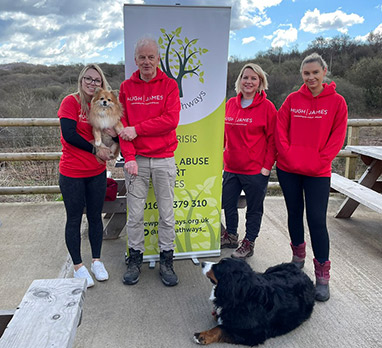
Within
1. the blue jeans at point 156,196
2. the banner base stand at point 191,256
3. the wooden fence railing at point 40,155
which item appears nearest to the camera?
the blue jeans at point 156,196

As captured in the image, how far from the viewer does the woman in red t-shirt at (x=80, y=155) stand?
2713 mm

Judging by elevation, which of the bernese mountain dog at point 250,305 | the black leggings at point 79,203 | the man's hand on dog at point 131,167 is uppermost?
the man's hand on dog at point 131,167

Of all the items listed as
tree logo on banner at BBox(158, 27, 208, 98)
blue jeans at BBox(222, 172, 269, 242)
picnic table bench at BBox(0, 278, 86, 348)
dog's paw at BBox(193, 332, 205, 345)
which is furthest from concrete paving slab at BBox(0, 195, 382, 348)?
tree logo on banner at BBox(158, 27, 208, 98)

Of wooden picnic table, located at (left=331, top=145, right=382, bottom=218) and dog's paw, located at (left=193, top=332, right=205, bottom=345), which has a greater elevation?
wooden picnic table, located at (left=331, top=145, right=382, bottom=218)

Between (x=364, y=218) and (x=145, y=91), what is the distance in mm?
3652

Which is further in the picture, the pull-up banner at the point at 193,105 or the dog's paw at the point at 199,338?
the pull-up banner at the point at 193,105

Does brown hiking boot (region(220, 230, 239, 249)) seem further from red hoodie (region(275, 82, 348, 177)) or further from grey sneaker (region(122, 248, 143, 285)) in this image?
red hoodie (region(275, 82, 348, 177))

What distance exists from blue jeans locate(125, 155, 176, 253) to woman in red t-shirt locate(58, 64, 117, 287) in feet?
0.94

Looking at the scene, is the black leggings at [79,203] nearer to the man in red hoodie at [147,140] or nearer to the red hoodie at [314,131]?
the man in red hoodie at [147,140]

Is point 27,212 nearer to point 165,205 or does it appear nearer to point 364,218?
point 165,205

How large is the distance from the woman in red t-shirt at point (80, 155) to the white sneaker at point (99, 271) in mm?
129

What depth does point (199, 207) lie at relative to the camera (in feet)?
11.5

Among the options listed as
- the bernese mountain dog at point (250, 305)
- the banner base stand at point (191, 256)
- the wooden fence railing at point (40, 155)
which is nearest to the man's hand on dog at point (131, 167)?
the bernese mountain dog at point (250, 305)

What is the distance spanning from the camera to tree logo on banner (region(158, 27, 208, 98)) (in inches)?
121
